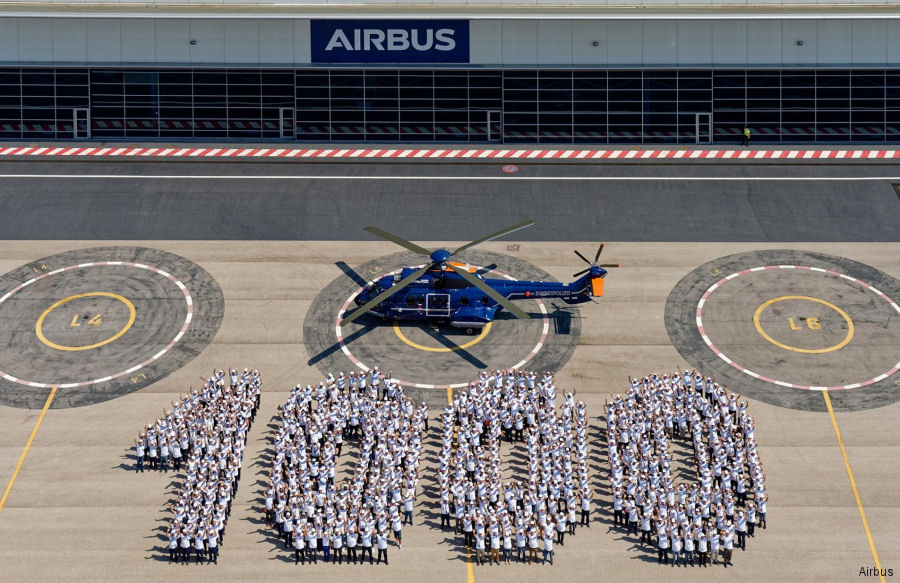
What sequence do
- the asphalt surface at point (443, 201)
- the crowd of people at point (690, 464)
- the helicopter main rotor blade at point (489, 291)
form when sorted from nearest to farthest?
the crowd of people at point (690, 464)
the helicopter main rotor blade at point (489, 291)
the asphalt surface at point (443, 201)

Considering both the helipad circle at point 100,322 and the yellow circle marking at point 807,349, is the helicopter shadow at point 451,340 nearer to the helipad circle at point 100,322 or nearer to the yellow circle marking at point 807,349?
the helipad circle at point 100,322

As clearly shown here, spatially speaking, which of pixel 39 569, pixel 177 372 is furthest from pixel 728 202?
pixel 39 569

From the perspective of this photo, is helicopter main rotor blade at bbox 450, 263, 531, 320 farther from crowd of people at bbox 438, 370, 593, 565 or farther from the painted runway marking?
the painted runway marking

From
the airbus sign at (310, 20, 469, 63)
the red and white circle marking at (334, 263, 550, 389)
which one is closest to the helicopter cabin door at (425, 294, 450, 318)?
the red and white circle marking at (334, 263, 550, 389)

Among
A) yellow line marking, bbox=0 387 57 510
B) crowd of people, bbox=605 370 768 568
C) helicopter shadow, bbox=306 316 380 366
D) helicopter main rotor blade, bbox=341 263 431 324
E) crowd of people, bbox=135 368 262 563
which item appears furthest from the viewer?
helicopter shadow, bbox=306 316 380 366

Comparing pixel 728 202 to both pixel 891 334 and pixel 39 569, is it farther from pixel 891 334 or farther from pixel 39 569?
pixel 39 569

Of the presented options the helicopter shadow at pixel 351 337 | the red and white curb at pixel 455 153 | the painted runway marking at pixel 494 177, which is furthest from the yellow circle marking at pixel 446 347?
the red and white curb at pixel 455 153
